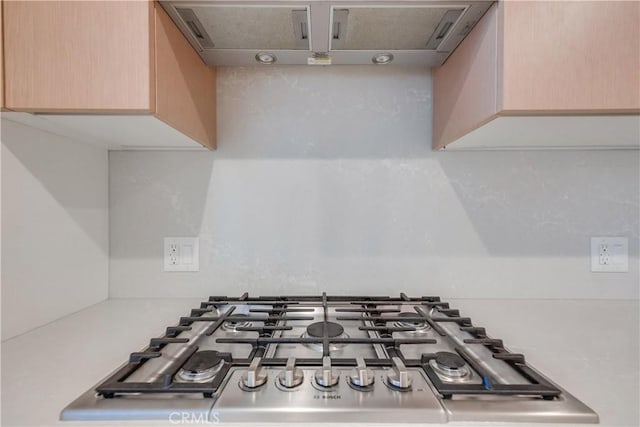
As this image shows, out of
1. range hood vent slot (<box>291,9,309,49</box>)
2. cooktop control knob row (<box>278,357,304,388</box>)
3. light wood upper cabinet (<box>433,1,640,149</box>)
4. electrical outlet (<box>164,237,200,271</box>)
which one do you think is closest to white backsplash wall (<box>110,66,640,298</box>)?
electrical outlet (<box>164,237,200,271</box>)

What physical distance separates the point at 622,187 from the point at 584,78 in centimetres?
60

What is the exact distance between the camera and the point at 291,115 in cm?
100

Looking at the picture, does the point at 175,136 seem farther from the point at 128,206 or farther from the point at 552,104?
the point at 552,104

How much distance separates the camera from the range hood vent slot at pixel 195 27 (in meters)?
0.68

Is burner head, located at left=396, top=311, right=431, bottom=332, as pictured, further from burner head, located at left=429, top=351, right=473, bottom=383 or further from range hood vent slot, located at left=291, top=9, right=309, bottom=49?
range hood vent slot, located at left=291, top=9, right=309, bottom=49

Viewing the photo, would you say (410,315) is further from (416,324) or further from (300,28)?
(300,28)

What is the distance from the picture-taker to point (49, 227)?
2.65 feet

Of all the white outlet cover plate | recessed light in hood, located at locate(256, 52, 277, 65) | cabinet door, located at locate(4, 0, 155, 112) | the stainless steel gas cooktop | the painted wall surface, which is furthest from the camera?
the white outlet cover plate

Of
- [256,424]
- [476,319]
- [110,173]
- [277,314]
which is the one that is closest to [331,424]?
[256,424]

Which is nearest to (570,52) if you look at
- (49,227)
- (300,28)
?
(300,28)

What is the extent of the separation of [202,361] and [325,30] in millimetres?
745

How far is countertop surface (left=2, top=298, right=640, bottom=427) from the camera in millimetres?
485

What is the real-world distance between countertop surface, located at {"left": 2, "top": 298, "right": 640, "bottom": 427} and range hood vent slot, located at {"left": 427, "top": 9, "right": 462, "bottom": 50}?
0.73 m

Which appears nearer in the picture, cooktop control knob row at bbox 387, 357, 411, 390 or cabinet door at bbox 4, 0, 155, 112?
cooktop control knob row at bbox 387, 357, 411, 390
